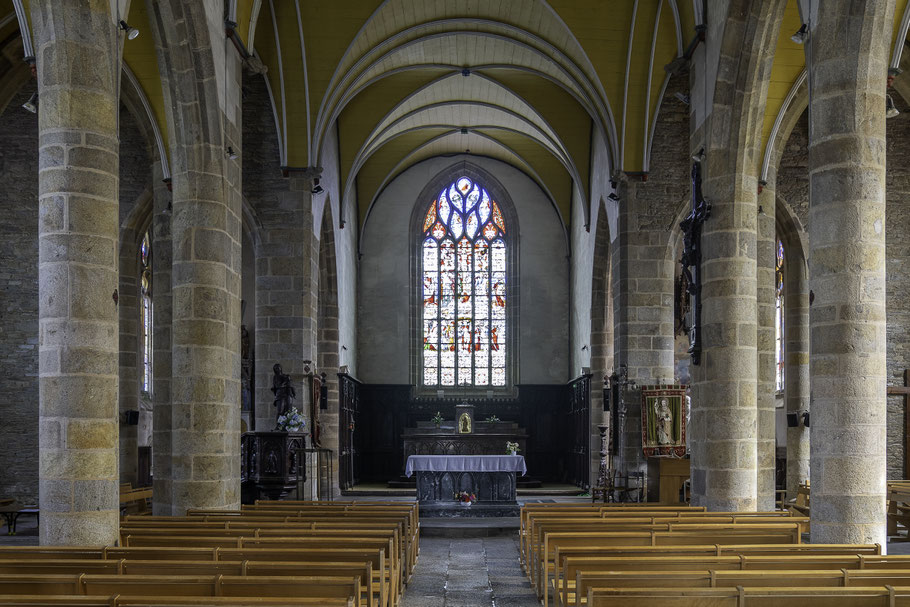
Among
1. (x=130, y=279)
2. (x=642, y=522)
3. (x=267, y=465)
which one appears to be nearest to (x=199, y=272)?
(x=267, y=465)

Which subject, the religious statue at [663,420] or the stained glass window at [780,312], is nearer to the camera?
the religious statue at [663,420]

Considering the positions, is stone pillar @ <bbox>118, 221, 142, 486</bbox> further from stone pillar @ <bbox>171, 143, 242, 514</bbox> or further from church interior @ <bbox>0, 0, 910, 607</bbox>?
stone pillar @ <bbox>171, 143, 242, 514</bbox>

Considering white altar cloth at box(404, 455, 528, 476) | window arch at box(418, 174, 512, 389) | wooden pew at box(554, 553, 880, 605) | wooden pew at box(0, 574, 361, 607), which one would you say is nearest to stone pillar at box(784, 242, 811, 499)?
white altar cloth at box(404, 455, 528, 476)

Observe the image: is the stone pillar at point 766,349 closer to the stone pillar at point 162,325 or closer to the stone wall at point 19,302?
the stone pillar at point 162,325

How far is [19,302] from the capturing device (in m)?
15.2

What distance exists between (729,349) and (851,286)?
2.87 m

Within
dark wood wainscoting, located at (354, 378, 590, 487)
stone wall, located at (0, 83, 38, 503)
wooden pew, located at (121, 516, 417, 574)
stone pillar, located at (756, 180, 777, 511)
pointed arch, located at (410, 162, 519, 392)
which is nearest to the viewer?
wooden pew, located at (121, 516, 417, 574)

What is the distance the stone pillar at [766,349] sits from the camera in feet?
37.2

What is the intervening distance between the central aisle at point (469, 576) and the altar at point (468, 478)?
255 cm

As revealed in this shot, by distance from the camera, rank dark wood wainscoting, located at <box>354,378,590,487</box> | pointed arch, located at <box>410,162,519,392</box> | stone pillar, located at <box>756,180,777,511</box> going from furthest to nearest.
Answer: pointed arch, located at <box>410,162,519,392</box> → dark wood wainscoting, located at <box>354,378,590,487</box> → stone pillar, located at <box>756,180,777,511</box>

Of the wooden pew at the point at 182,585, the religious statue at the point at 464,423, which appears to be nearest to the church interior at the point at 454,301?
the wooden pew at the point at 182,585

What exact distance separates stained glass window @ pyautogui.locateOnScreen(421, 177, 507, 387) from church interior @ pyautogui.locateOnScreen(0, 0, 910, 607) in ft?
0.28

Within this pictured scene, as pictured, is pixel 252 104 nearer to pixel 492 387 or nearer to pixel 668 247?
pixel 668 247

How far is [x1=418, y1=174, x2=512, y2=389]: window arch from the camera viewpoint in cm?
A: 2469
